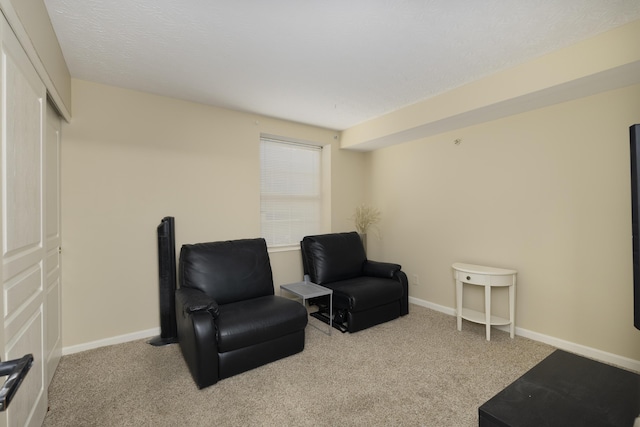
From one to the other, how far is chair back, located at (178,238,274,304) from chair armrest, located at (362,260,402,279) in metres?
1.33

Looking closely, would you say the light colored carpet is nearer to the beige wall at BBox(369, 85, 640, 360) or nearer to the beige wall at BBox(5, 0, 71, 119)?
the beige wall at BBox(369, 85, 640, 360)

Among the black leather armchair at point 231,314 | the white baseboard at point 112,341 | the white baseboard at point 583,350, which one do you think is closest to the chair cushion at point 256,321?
the black leather armchair at point 231,314

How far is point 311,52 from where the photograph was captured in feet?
7.16

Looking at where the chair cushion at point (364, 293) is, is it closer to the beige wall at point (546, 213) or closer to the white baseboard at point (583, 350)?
the beige wall at point (546, 213)

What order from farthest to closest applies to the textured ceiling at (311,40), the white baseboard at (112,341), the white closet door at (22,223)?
1. the white baseboard at (112,341)
2. the textured ceiling at (311,40)
3. the white closet door at (22,223)

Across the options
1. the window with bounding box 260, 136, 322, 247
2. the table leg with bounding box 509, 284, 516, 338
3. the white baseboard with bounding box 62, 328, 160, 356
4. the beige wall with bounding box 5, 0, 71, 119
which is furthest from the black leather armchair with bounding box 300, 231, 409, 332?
the beige wall with bounding box 5, 0, 71, 119

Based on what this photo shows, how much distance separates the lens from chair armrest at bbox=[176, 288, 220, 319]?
2117 millimetres

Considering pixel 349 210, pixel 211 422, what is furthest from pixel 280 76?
pixel 211 422

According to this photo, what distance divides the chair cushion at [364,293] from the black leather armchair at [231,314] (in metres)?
0.61

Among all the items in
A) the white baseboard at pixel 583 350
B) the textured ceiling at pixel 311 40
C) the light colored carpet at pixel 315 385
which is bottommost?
the light colored carpet at pixel 315 385

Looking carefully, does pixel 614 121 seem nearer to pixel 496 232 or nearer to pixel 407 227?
pixel 496 232

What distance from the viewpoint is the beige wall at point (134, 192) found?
2584 millimetres

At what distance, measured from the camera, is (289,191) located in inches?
160

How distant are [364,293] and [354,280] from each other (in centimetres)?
47
